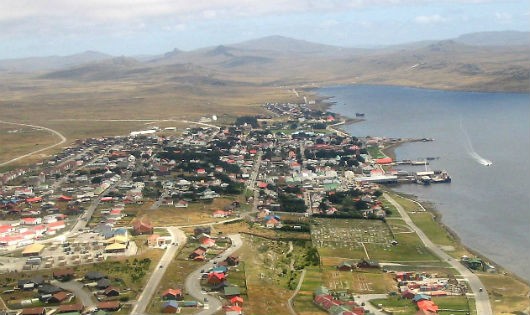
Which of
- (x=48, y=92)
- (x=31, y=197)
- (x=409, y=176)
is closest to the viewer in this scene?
(x=31, y=197)

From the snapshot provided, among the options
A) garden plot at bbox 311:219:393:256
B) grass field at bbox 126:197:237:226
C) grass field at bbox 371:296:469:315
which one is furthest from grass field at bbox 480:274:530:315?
grass field at bbox 126:197:237:226

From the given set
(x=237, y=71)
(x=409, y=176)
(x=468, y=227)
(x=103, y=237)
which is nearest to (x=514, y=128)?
(x=409, y=176)

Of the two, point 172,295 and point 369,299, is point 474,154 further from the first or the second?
point 172,295

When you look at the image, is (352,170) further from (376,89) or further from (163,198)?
(376,89)

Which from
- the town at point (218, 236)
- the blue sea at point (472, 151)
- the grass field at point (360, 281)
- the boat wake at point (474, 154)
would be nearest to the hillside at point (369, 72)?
the blue sea at point (472, 151)

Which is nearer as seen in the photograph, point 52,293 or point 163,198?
point 52,293

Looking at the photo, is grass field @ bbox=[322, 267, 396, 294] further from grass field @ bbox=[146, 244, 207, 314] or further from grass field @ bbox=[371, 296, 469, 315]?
grass field @ bbox=[146, 244, 207, 314]
